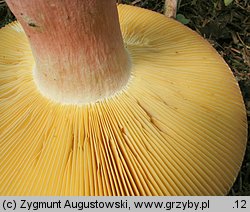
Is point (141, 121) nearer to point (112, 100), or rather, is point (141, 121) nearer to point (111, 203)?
point (112, 100)

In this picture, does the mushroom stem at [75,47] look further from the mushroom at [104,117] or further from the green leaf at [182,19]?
Answer: the green leaf at [182,19]

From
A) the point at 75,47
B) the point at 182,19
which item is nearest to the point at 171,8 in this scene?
the point at 182,19

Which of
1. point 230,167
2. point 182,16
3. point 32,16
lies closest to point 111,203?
point 230,167

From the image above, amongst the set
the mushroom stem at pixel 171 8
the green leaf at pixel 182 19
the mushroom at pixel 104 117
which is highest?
the mushroom stem at pixel 171 8

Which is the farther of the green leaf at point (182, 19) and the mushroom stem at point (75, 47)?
the green leaf at point (182, 19)

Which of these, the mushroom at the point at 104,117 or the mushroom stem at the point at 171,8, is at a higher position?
the mushroom stem at the point at 171,8

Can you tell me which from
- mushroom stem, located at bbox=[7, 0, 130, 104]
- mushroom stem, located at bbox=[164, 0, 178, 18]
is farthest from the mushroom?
mushroom stem, located at bbox=[164, 0, 178, 18]

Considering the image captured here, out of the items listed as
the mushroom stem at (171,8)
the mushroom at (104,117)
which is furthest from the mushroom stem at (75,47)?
the mushroom stem at (171,8)

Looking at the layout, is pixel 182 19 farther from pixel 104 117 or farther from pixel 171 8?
pixel 104 117
